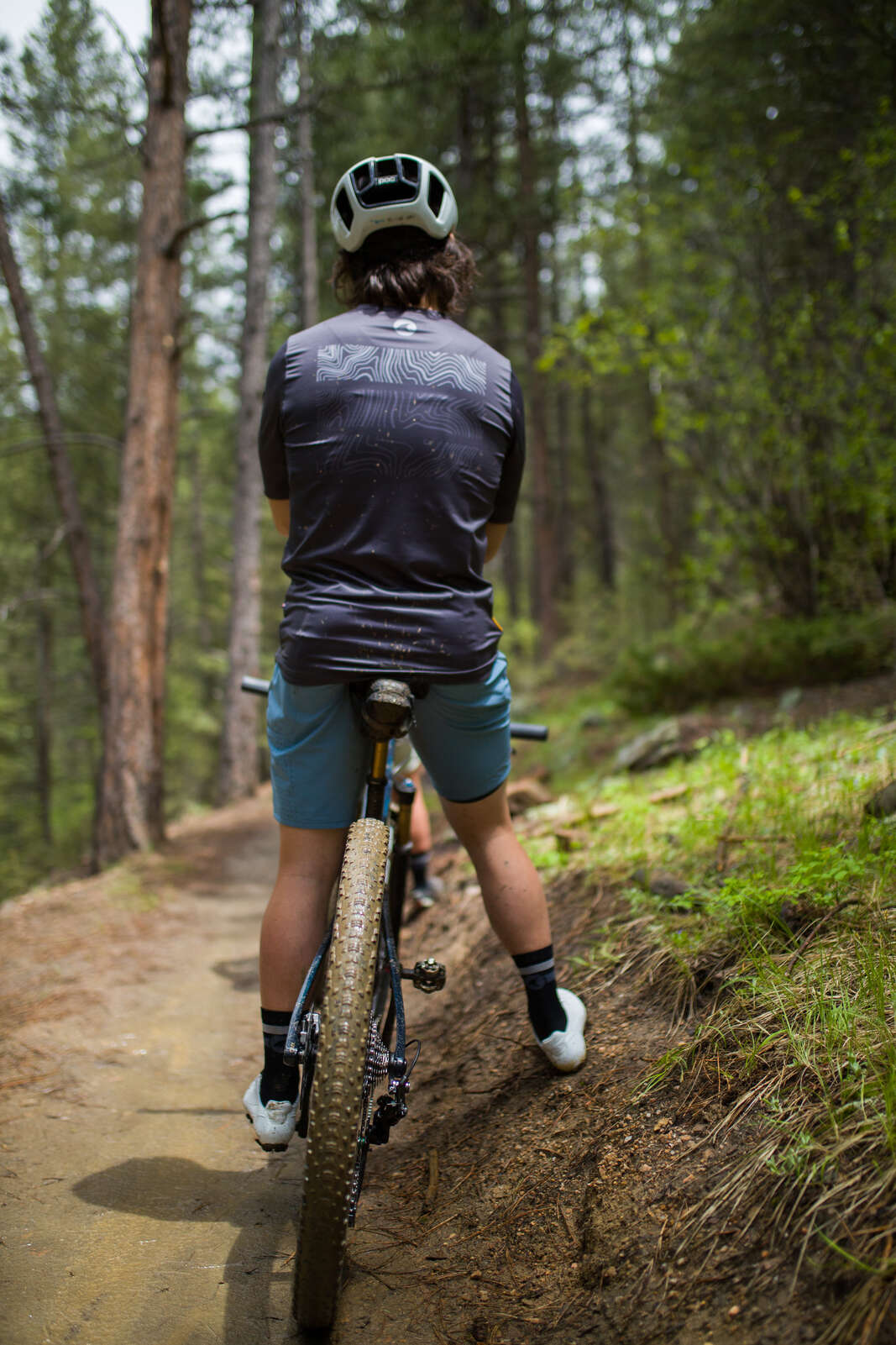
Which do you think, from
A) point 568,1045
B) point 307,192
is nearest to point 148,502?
point 568,1045

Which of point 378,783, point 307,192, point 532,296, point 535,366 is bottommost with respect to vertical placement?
point 378,783

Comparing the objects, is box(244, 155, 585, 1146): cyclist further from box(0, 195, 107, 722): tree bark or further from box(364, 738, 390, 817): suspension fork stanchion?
box(0, 195, 107, 722): tree bark

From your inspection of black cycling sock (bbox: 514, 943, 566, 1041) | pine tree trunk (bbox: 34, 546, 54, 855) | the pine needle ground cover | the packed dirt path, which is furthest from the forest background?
black cycling sock (bbox: 514, 943, 566, 1041)

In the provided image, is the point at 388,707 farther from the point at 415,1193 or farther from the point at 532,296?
the point at 532,296

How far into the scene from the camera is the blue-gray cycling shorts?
1.93 meters

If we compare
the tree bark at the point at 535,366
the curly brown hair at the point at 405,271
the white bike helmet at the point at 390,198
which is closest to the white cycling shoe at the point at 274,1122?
the curly brown hair at the point at 405,271

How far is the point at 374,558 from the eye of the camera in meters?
1.88

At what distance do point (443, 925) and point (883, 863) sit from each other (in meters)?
2.11

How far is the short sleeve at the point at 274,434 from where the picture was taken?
1.99 metres

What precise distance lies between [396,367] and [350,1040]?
4.78ft

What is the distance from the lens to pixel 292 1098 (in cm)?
195

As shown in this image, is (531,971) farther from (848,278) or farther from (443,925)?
(848,278)

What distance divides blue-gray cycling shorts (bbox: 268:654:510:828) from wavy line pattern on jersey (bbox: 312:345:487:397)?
→ 67 centimetres

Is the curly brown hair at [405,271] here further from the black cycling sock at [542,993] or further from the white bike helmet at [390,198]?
the black cycling sock at [542,993]
